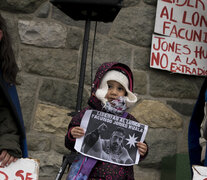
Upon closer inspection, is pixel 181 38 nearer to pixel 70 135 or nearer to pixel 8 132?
pixel 70 135

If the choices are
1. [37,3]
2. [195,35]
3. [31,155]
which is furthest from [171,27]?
[31,155]

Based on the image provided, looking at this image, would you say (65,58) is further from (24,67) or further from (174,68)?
(174,68)

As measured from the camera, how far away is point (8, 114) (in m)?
1.71

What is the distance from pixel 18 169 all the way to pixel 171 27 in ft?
7.38

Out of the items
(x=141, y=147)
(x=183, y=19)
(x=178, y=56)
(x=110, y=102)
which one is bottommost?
(x=141, y=147)

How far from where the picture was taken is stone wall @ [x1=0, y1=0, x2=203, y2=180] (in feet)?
9.95

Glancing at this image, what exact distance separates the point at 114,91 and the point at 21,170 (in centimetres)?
72

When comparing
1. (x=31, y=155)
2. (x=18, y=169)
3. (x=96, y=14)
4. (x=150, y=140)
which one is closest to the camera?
(x=18, y=169)

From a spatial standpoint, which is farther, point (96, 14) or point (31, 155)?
point (31, 155)

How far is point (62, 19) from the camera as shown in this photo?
3135 mm

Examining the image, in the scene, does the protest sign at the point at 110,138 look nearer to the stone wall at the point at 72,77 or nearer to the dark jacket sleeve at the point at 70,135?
the dark jacket sleeve at the point at 70,135

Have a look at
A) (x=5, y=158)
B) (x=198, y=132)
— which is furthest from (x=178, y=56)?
(x=5, y=158)

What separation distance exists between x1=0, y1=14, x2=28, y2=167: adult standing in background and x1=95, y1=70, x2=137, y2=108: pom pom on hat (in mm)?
489

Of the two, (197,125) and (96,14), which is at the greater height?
(96,14)
